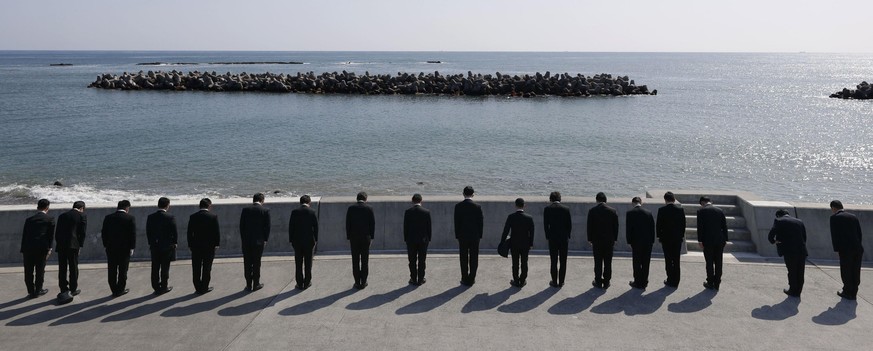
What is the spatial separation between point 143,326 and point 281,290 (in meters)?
1.83

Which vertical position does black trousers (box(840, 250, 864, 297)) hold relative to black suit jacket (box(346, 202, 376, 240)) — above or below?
below

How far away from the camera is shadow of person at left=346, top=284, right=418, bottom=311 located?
8000mm

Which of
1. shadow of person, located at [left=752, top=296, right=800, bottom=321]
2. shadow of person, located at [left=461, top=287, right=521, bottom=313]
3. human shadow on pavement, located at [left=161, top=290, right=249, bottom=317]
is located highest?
shadow of person, located at [left=752, top=296, right=800, bottom=321]

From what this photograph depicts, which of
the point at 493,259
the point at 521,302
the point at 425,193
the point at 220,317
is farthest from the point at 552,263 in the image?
the point at 425,193

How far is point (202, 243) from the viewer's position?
8438 mm

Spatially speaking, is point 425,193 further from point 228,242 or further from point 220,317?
point 220,317

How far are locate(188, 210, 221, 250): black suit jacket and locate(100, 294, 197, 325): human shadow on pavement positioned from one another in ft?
2.29

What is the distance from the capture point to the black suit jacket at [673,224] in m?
8.72

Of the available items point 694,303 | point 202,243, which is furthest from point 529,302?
point 202,243

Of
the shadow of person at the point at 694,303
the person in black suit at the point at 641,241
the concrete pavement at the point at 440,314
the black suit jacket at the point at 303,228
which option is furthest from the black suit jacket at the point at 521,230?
the black suit jacket at the point at 303,228

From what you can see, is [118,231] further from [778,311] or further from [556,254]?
[778,311]

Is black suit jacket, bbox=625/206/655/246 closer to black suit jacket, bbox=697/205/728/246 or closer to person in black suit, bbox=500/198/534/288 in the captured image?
black suit jacket, bbox=697/205/728/246

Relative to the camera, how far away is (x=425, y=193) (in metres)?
21.8

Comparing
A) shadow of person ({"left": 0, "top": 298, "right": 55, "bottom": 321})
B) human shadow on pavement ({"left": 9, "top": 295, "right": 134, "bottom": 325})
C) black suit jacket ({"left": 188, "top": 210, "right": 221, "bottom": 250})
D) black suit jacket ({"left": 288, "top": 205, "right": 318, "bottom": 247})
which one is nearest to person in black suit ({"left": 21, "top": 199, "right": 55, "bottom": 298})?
shadow of person ({"left": 0, "top": 298, "right": 55, "bottom": 321})
